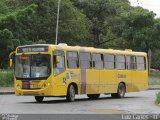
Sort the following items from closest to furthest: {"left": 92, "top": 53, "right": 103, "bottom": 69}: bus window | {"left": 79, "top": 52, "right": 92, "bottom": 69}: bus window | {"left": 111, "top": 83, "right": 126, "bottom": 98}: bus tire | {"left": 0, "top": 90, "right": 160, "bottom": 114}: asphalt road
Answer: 1. {"left": 0, "top": 90, "right": 160, "bottom": 114}: asphalt road
2. {"left": 79, "top": 52, "right": 92, "bottom": 69}: bus window
3. {"left": 92, "top": 53, "right": 103, "bottom": 69}: bus window
4. {"left": 111, "top": 83, "right": 126, "bottom": 98}: bus tire

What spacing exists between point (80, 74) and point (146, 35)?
1489 inches

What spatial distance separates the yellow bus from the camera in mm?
25172

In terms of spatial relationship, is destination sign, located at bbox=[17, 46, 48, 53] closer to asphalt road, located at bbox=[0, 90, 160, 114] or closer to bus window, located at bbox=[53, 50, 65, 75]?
bus window, located at bbox=[53, 50, 65, 75]

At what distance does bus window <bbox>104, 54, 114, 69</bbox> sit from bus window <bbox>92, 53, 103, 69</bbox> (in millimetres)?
425

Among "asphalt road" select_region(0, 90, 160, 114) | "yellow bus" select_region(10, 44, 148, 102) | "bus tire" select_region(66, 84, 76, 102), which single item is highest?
"yellow bus" select_region(10, 44, 148, 102)

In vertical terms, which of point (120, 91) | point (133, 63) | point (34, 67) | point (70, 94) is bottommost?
point (120, 91)

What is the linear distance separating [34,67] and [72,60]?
245 centimetres

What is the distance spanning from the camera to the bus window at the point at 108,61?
98.6 ft

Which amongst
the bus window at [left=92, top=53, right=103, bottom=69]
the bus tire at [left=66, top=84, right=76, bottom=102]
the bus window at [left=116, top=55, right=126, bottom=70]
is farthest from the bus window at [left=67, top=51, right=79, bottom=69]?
the bus window at [left=116, top=55, right=126, bottom=70]

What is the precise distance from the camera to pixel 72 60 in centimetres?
2691

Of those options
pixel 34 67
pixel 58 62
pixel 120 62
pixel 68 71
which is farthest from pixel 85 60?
pixel 120 62

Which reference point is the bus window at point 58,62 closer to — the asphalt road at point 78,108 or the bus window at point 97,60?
the asphalt road at point 78,108

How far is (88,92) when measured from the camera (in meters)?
28.2

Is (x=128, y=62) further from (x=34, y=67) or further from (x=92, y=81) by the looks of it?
(x=34, y=67)
